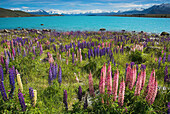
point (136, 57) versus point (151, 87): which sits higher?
point (151, 87)

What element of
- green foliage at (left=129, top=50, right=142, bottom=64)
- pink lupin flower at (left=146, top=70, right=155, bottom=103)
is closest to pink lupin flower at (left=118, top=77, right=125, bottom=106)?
pink lupin flower at (left=146, top=70, right=155, bottom=103)

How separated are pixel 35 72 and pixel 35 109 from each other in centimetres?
331

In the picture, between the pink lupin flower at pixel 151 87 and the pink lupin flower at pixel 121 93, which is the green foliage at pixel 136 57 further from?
the pink lupin flower at pixel 121 93

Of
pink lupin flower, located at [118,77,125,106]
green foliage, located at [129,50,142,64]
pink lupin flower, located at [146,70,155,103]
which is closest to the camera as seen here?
pink lupin flower, located at [118,77,125,106]

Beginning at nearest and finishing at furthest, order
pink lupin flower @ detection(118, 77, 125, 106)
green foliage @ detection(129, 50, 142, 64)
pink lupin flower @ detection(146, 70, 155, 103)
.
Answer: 1. pink lupin flower @ detection(118, 77, 125, 106)
2. pink lupin flower @ detection(146, 70, 155, 103)
3. green foliage @ detection(129, 50, 142, 64)

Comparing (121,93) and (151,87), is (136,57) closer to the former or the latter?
(151,87)

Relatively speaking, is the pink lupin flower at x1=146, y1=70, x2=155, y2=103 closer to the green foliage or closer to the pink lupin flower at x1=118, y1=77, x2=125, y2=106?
the pink lupin flower at x1=118, y1=77, x2=125, y2=106

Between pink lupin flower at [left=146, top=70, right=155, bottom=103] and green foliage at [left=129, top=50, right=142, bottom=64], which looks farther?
green foliage at [left=129, top=50, right=142, bottom=64]

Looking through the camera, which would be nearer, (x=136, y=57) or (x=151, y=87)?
(x=151, y=87)

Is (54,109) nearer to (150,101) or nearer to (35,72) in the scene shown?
(150,101)

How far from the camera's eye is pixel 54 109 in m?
3.82

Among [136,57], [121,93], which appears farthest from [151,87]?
[136,57]

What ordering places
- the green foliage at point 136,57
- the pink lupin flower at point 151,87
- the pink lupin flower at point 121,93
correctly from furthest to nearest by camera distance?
the green foliage at point 136,57
the pink lupin flower at point 151,87
the pink lupin flower at point 121,93

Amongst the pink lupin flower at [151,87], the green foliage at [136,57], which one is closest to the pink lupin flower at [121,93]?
the pink lupin flower at [151,87]
